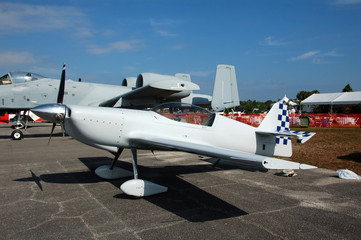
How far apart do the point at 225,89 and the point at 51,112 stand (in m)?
9.60

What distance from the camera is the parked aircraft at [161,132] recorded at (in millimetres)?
4957

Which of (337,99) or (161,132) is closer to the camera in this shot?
(161,132)

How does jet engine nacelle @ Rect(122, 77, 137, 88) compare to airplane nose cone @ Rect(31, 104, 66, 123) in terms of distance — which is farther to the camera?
jet engine nacelle @ Rect(122, 77, 137, 88)

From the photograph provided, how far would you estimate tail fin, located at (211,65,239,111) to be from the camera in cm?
1307

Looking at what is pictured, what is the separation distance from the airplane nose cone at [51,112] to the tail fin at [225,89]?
8774 millimetres

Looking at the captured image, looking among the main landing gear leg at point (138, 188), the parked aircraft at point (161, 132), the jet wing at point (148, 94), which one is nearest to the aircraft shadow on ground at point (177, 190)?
the main landing gear leg at point (138, 188)

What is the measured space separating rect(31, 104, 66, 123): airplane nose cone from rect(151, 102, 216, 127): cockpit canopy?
188 cm

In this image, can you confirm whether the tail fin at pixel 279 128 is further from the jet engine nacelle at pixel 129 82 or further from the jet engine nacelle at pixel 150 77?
the jet engine nacelle at pixel 129 82

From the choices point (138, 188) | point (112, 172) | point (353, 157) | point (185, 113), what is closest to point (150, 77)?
point (185, 113)

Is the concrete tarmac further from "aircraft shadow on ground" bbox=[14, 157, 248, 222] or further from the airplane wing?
the airplane wing

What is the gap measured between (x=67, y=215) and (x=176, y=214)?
5.43 feet

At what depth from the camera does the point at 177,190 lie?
545cm

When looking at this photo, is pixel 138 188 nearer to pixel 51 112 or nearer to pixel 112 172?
pixel 112 172

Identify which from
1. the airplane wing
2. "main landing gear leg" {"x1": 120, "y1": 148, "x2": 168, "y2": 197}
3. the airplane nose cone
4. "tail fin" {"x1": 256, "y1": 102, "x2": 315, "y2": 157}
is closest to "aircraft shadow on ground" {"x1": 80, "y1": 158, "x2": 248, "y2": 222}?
"main landing gear leg" {"x1": 120, "y1": 148, "x2": 168, "y2": 197}
